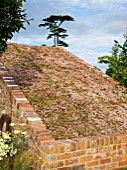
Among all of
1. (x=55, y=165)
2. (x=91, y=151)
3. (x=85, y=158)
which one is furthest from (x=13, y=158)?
(x=91, y=151)

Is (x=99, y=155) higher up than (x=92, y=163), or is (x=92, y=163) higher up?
(x=99, y=155)

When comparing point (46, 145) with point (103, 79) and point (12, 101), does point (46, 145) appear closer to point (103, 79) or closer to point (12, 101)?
point (12, 101)

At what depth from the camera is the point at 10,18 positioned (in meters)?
8.27

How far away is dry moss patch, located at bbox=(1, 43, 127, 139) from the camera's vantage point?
29.3 ft

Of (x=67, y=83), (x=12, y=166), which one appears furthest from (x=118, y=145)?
(x=67, y=83)

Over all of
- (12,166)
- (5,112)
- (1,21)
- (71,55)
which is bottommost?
(12,166)

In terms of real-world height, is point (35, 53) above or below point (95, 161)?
above

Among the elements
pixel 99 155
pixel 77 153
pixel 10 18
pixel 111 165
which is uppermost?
pixel 10 18

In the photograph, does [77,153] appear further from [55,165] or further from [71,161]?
[55,165]

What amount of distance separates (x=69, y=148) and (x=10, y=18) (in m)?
3.94

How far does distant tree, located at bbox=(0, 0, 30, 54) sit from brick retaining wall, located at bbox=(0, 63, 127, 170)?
211 centimetres

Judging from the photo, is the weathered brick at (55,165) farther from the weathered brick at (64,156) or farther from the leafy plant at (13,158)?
the leafy plant at (13,158)

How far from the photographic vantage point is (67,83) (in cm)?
1205

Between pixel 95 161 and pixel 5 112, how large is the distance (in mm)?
3737
